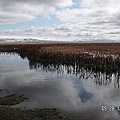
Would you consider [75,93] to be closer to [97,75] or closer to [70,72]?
[97,75]

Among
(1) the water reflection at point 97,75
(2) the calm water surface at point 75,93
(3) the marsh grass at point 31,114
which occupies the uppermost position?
(1) the water reflection at point 97,75

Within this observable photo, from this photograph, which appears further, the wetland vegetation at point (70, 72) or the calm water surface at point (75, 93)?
the calm water surface at point (75, 93)

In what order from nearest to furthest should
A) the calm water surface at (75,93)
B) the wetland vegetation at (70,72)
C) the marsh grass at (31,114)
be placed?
the marsh grass at (31,114) < the wetland vegetation at (70,72) < the calm water surface at (75,93)

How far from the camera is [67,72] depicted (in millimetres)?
36719

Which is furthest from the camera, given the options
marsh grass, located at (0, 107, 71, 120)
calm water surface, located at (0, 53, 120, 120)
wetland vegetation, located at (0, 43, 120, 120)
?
calm water surface, located at (0, 53, 120, 120)

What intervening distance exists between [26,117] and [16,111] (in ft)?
4.26

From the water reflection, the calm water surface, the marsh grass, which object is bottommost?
the calm water surface

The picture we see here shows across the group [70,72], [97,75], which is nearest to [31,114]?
[97,75]

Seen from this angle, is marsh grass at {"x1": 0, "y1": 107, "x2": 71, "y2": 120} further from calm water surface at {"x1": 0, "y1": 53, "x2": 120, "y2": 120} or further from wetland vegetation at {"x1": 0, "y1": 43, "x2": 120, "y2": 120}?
calm water surface at {"x1": 0, "y1": 53, "x2": 120, "y2": 120}

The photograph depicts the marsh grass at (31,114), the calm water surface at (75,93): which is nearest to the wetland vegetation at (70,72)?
the marsh grass at (31,114)

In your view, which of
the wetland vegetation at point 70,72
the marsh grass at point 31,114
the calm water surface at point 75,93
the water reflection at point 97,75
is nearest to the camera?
the marsh grass at point 31,114

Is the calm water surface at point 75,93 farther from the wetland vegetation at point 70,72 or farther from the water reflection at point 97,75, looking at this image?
the wetland vegetation at point 70,72

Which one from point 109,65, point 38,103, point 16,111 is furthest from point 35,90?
point 109,65

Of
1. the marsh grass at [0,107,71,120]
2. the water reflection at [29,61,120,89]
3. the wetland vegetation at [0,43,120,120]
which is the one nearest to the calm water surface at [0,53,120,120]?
the water reflection at [29,61,120,89]
